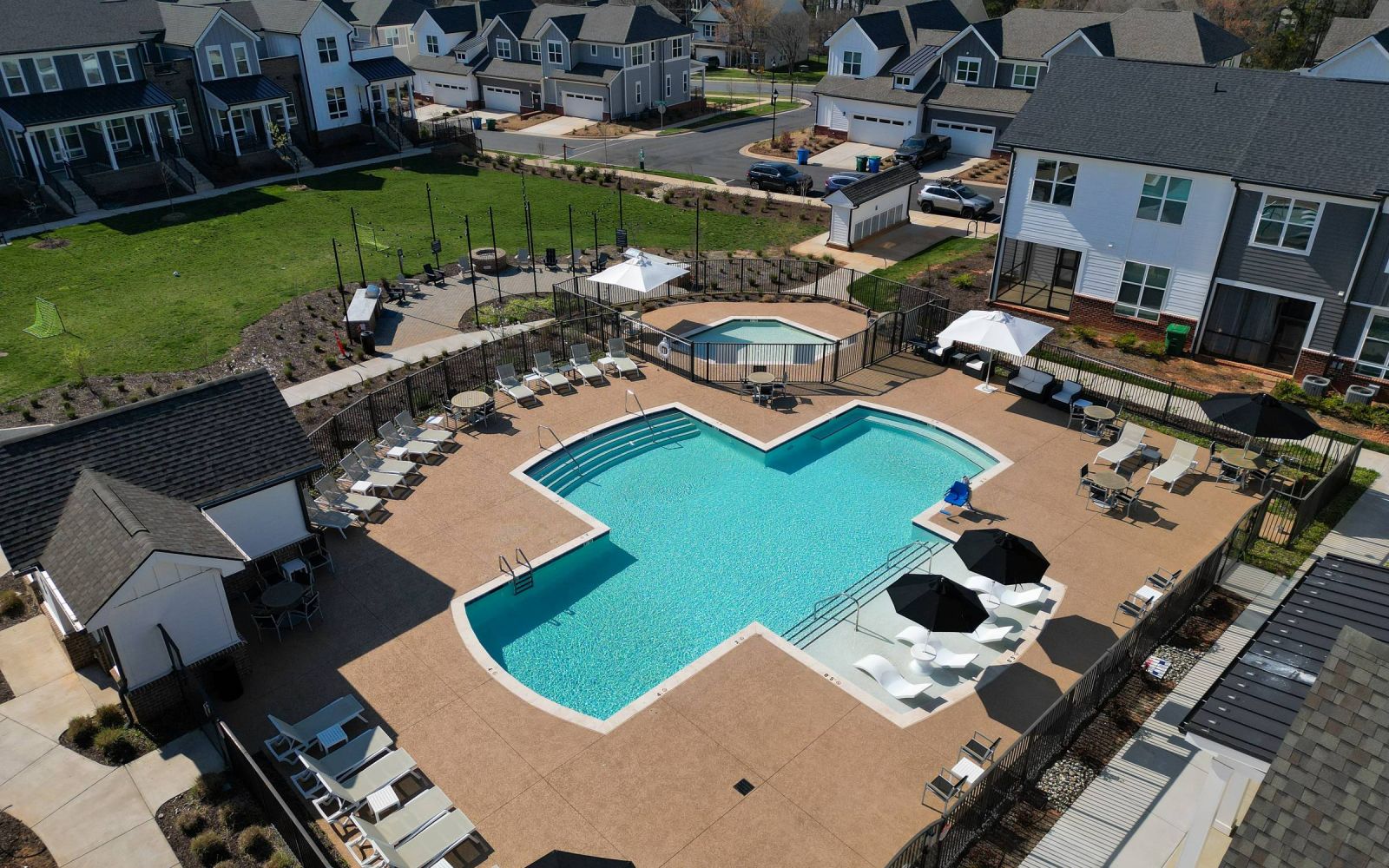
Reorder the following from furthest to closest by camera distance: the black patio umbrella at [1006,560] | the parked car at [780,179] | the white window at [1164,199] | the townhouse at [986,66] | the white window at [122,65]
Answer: the townhouse at [986,66] → the parked car at [780,179] → the white window at [122,65] → the white window at [1164,199] → the black patio umbrella at [1006,560]

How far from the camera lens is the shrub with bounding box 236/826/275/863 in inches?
563

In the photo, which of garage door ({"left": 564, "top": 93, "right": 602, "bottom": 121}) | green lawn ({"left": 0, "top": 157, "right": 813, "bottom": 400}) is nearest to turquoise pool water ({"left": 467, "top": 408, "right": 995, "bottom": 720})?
green lawn ({"left": 0, "top": 157, "right": 813, "bottom": 400})

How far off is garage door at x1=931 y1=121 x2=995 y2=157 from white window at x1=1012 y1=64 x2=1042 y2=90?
11.1 ft

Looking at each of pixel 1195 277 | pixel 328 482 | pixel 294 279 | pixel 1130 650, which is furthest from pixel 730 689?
pixel 294 279

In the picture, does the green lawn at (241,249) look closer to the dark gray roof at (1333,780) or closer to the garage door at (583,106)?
the garage door at (583,106)

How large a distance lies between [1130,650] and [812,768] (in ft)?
21.9

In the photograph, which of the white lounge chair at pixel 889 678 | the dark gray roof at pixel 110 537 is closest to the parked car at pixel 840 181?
the white lounge chair at pixel 889 678

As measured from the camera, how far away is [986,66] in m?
56.9

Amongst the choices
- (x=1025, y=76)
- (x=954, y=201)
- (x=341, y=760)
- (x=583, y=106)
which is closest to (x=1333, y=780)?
(x=341, y=760)

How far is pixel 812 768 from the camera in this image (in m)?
15.9

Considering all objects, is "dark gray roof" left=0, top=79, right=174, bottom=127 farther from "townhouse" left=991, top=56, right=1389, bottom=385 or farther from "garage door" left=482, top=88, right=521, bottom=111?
"townhouse" left=991, top=56, right=1389, bottom=385

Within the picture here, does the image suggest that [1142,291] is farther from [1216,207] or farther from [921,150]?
[921,150]

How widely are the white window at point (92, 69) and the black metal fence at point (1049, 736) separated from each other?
55.2 metres

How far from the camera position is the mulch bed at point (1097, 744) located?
14.4 m
